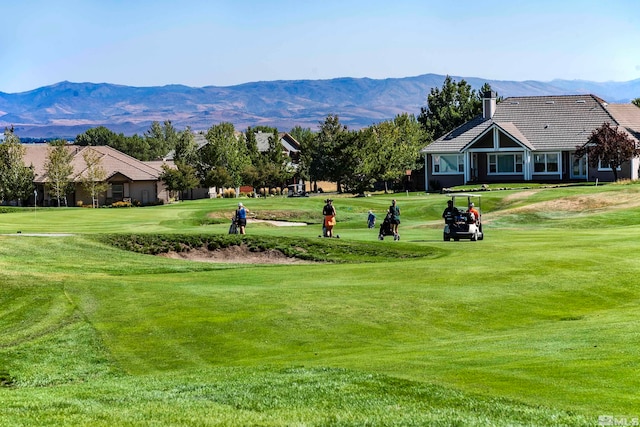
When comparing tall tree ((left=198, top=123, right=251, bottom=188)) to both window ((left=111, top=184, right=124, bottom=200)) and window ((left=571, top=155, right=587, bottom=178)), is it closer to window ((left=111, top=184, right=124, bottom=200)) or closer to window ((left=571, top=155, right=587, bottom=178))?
window ((left=111, top=184, right=124, bottom=200))

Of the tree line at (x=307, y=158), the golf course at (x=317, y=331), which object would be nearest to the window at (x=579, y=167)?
the tree line at (x=307, y=158)

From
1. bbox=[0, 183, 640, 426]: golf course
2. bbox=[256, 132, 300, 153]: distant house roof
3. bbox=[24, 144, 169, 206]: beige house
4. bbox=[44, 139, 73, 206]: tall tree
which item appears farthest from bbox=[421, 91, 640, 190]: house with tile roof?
bbox=[256, 132, 300, 153]: distant house roof

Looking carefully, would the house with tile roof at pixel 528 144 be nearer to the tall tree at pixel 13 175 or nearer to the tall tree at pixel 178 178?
the tall tree at pixel 178 178

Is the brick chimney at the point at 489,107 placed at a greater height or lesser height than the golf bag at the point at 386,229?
greater

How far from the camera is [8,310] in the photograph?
22594 millimetres

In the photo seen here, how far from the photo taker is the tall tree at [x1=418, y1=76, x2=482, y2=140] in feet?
405

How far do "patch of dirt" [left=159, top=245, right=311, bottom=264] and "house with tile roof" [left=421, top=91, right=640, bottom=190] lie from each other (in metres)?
51.5

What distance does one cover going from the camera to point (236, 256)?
1470 inches

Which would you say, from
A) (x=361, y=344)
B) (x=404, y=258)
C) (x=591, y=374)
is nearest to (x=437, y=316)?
(x=361, y=344)

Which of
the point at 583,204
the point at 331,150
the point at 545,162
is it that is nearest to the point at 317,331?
the point at 583,204

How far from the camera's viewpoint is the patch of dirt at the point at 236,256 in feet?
119

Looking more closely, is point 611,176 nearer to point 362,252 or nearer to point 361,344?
point 362,252

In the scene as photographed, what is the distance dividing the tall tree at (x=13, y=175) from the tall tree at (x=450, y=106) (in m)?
49.6

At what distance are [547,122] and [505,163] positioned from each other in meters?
5.98
